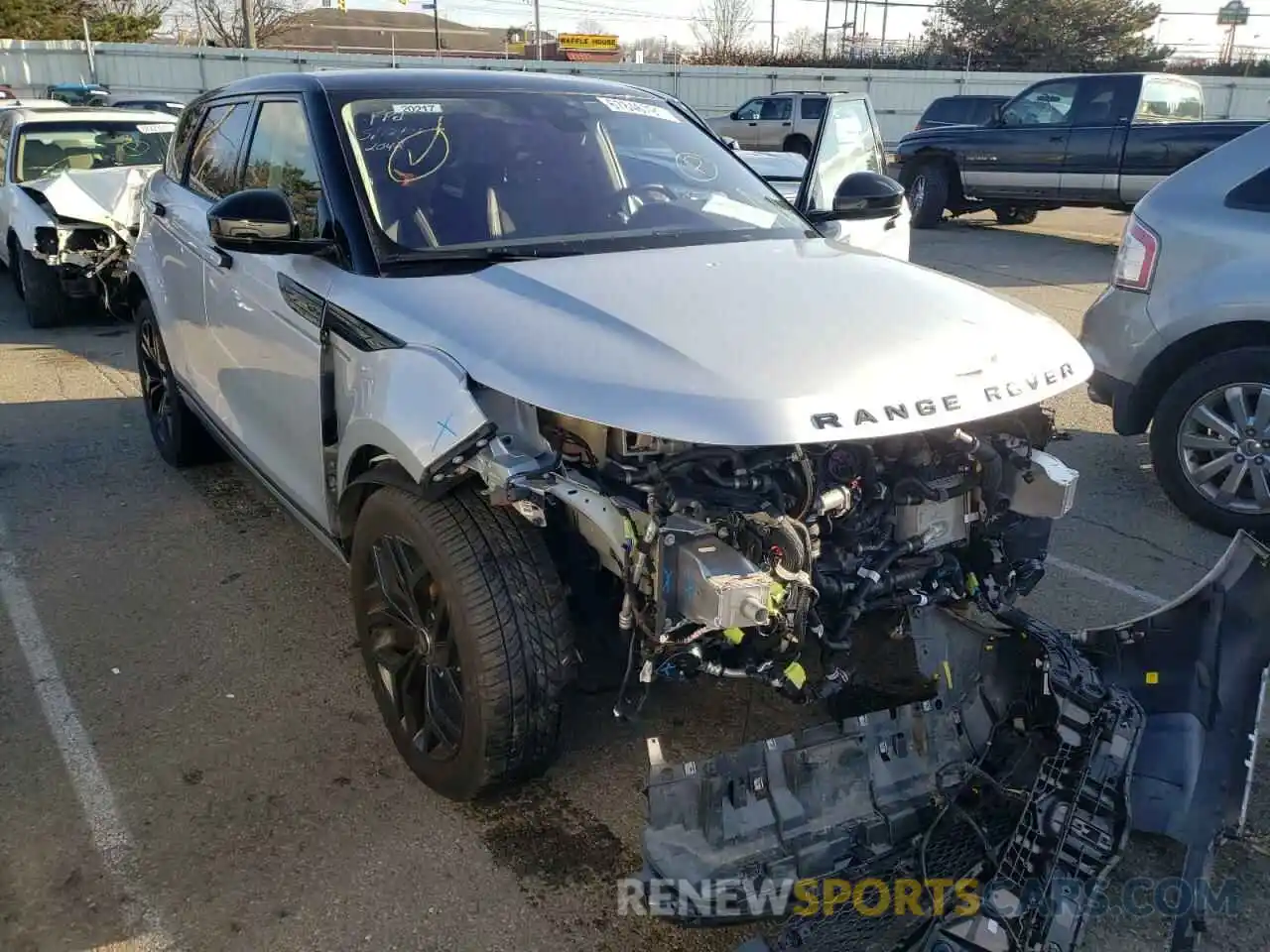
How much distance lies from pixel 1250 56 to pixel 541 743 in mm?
51997

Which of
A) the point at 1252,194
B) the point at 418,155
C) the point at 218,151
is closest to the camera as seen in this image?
the point at 418,155

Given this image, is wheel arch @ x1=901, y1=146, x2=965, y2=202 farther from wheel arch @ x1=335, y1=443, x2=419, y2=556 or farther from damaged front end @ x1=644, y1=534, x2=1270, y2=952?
wheel arch @ x1=335, y1=443, x2=419, y2=556

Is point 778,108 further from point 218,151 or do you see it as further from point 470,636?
point 470,636

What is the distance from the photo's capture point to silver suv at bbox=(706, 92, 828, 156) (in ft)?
71.5

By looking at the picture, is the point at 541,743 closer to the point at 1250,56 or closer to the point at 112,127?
the point at 112,127

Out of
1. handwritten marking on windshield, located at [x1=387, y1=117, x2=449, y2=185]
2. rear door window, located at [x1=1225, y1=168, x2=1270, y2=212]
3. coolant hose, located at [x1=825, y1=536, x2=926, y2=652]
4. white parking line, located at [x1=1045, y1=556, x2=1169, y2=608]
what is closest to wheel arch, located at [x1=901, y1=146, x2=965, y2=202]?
rear door window, located at [x1=1225, y1=168, x2=1270, y2=212]

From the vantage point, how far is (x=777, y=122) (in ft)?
72.4

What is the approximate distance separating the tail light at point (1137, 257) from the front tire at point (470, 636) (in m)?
3.65

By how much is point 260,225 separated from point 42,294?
691 centimetres

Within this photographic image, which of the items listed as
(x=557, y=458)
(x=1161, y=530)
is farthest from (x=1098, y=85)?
(x=557, y=458)

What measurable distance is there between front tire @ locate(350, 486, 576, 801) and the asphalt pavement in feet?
0.80

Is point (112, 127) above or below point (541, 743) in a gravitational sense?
above

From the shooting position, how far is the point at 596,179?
3.63m

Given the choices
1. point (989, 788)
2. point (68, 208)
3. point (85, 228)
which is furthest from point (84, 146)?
point (989, 788)
